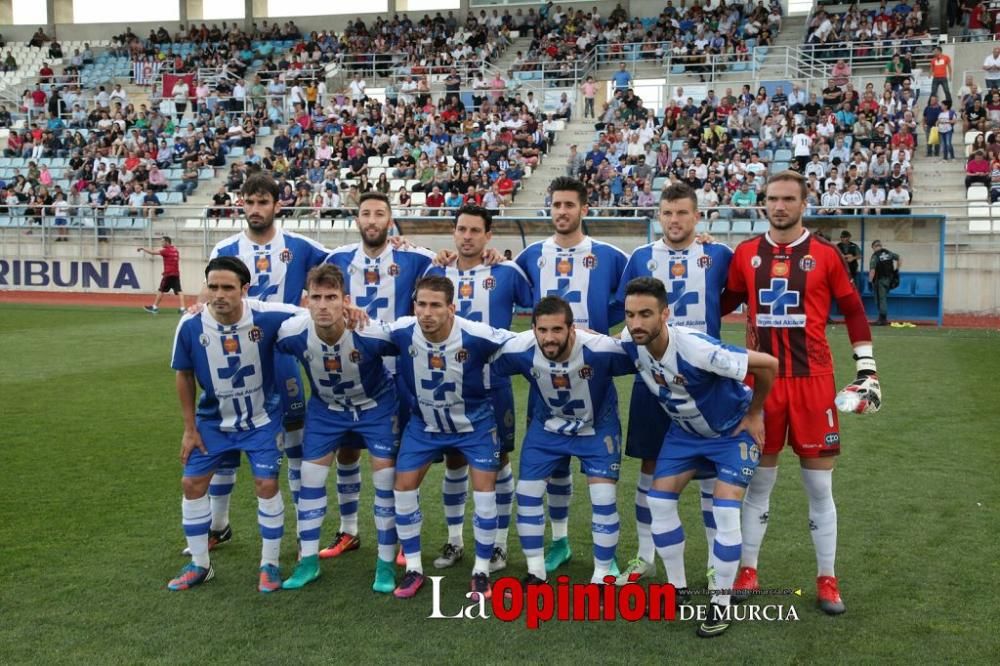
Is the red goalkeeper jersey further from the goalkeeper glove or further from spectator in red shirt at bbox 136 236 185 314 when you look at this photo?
Answer: spectator in red shirt at bbox 136 236 185 314

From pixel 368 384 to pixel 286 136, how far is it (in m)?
26.3

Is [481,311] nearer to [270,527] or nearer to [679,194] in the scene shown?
[679,194]

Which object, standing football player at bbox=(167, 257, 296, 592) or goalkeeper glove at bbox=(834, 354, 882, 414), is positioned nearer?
goalkeeper glove at bbox=(834, 354, 882, 414)

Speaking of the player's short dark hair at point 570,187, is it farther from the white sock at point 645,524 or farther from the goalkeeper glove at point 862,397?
the goalkeeper glove at point 862,397

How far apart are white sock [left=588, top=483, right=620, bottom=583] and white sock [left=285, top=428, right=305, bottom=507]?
6.65ft

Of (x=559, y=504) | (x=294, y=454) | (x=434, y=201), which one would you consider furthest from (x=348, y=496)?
(x=434, y=201)

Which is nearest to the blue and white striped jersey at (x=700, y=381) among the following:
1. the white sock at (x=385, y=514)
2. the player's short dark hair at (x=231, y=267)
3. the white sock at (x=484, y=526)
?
the white sock at (x=484, y=526)

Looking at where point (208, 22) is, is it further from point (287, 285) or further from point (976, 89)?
point (287, 285)

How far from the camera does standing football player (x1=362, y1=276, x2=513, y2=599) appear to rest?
562 centimetres

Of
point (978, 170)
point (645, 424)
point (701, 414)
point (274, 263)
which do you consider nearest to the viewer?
point (701, 414)

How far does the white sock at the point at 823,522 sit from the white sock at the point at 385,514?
7.69ft

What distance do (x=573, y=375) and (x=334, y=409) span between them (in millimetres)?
1469

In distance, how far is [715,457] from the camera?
5.21 m

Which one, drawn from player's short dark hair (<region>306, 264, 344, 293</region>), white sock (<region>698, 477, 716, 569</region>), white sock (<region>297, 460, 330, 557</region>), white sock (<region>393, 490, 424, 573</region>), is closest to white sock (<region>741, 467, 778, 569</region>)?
white sock (<region>698, 477, 716, 569</region>)
